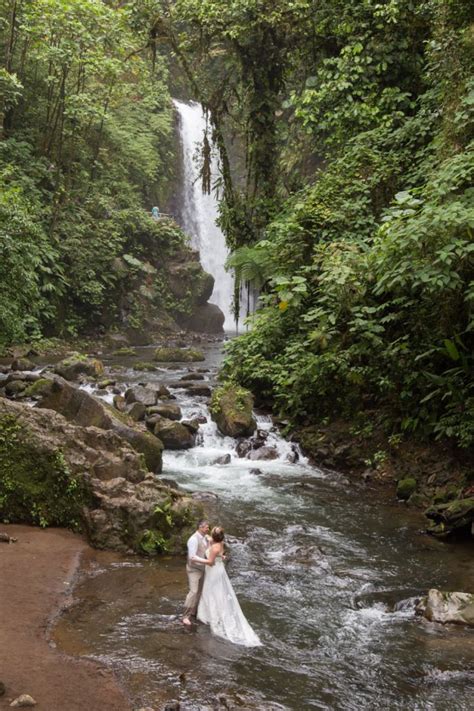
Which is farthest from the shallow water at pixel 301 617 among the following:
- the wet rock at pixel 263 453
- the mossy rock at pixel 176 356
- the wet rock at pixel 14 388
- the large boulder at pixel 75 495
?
the mossy rock at pixel 176 356

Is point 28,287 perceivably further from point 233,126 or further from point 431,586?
Answer: point 431,586

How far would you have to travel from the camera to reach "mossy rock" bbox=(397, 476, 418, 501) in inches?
436

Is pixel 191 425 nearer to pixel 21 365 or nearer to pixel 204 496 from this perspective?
pixel 204 496

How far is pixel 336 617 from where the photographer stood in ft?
23.5

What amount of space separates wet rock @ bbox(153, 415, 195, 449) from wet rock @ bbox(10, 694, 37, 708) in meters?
8.96

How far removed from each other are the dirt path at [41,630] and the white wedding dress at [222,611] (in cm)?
134

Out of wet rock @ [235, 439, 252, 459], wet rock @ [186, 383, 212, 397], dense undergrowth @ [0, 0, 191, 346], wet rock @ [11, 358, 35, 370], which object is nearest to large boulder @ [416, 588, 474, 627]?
wet rock @ [235, 439, 252, 459]

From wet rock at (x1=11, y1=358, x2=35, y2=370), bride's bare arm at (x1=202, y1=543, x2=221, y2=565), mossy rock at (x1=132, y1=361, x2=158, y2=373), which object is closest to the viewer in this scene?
bride's bare arm at (x1=202, y1=543, x2=221, y2=565)

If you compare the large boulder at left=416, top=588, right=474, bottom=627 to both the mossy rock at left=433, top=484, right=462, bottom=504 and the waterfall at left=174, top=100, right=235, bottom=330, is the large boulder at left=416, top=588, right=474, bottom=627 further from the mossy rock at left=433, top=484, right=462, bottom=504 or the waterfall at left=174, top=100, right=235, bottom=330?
the waterfall at left=174, top=100, right=235, bottom=330

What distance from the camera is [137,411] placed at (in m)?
14.8

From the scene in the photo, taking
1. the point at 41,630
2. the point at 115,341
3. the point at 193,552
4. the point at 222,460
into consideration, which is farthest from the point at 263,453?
the point at 115,341

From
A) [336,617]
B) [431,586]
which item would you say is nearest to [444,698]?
[336,617]

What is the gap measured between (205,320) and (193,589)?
26.3 meters

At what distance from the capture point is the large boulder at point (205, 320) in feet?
107
